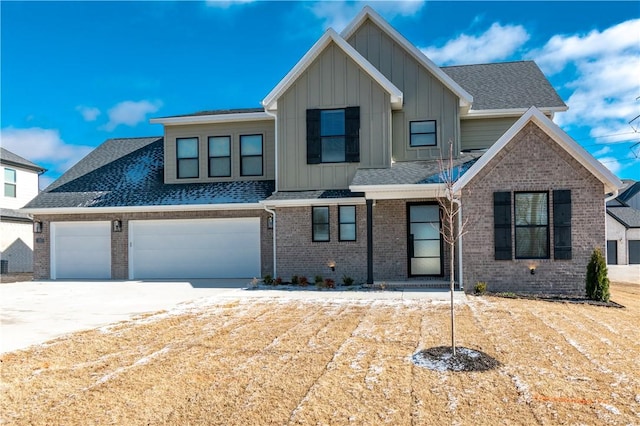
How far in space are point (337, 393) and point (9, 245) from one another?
23.1 meters

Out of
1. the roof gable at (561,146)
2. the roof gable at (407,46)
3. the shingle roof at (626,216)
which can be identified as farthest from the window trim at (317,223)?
the shingle roof at (626,216)

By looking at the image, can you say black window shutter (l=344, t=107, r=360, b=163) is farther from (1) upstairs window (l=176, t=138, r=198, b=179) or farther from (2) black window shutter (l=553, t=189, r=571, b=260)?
(1) upstairs window (l=176, t=138, r=198, b=179)

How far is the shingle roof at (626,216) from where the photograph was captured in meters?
27.5

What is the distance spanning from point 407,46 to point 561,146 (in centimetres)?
656

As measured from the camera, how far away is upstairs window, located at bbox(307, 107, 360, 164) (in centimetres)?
1448

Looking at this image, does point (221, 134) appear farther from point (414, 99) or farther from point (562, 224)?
point (562, 224)

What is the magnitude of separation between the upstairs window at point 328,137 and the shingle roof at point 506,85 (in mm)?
5074

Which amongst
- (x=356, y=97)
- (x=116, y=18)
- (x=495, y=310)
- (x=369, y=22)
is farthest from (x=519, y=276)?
(x=116, y=18)

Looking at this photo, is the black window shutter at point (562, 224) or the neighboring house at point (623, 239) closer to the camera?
the black window shutter at point (562, 224)

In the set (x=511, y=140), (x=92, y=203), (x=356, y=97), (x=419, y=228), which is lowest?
(x=419, y=228)

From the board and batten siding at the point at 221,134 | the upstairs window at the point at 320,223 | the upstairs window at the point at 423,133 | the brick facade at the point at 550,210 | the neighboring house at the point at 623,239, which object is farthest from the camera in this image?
the neighboring house at the point at 623,239

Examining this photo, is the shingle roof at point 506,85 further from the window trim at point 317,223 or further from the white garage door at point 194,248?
the white garage door at point 194,248

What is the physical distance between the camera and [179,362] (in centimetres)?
555

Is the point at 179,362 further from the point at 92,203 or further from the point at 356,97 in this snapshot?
the point at 92,203
